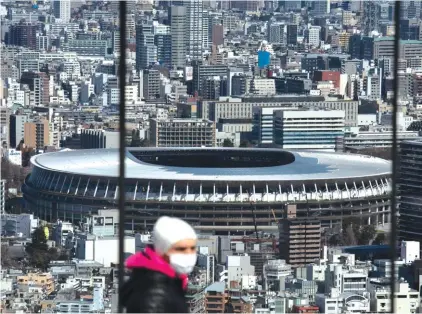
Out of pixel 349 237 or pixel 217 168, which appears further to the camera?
pixel 217 168

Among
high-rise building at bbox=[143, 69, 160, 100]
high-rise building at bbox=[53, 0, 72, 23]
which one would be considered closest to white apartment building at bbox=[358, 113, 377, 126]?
high-rise building at bbox=[143, 69, 160, 100]

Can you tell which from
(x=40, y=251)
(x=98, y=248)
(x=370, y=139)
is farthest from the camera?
(x=370, y=139)

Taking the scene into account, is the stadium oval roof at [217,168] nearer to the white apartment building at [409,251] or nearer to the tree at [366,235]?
the tree at [366,235]

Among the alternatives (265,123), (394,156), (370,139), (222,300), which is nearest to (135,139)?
(265,123)

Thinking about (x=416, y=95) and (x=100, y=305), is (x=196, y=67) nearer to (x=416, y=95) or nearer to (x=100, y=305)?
(x=416, y=95)

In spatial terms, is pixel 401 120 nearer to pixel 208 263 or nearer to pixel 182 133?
pixel 182 133

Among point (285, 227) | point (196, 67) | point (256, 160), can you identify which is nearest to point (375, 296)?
point (285, 227)

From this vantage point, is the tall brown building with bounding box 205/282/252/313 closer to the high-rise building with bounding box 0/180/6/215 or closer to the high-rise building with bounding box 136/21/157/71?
the high-rise building with bounding box 0/180/6/215
